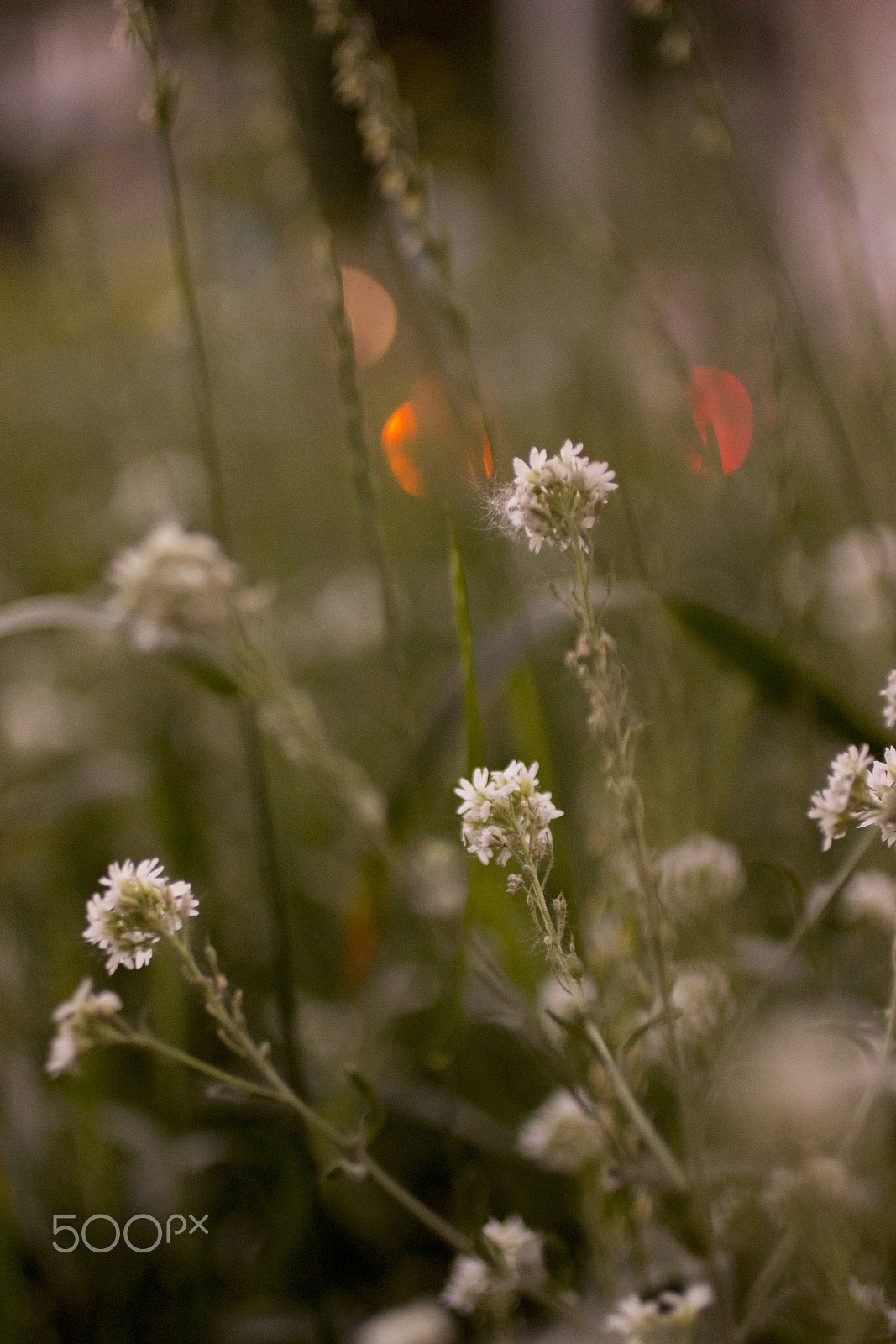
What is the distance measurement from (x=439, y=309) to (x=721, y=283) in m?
0.99

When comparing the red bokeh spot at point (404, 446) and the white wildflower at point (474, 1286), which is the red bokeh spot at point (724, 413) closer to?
the red bokeh spot at point (404, 446)

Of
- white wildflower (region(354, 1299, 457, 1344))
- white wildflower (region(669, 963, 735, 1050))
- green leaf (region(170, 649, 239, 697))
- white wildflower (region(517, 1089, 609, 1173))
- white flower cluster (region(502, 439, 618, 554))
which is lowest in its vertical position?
white wildflower (region(354, 1299, 457, 1344))

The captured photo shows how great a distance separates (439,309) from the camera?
0.69 metres

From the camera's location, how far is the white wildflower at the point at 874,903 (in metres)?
0.52

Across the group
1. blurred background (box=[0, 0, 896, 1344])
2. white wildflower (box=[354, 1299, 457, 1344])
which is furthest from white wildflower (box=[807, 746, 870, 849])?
white wildflower (box=[354, 1299, 457, 1344])

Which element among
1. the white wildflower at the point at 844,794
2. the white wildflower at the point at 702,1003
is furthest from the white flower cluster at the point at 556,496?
the white wildflower at the point at 702,1003

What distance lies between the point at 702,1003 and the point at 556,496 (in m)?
0.29

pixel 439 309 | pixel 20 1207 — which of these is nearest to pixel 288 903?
pixel 20 1207

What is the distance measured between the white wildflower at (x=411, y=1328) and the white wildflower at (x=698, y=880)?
336 millimetres

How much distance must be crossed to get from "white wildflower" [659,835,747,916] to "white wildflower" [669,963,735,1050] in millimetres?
32

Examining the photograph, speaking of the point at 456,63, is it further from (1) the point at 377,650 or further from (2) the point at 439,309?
(2) the point at 439,309

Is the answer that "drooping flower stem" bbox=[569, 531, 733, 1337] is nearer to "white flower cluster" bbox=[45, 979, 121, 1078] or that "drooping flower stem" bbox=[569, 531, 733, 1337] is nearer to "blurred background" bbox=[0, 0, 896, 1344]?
"blurred background" bbox=[0, 0, 896, 1344]

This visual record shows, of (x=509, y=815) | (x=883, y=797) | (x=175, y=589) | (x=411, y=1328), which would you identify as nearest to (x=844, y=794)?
(x=883, y=797)

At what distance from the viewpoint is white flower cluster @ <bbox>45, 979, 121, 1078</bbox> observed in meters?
0.43
